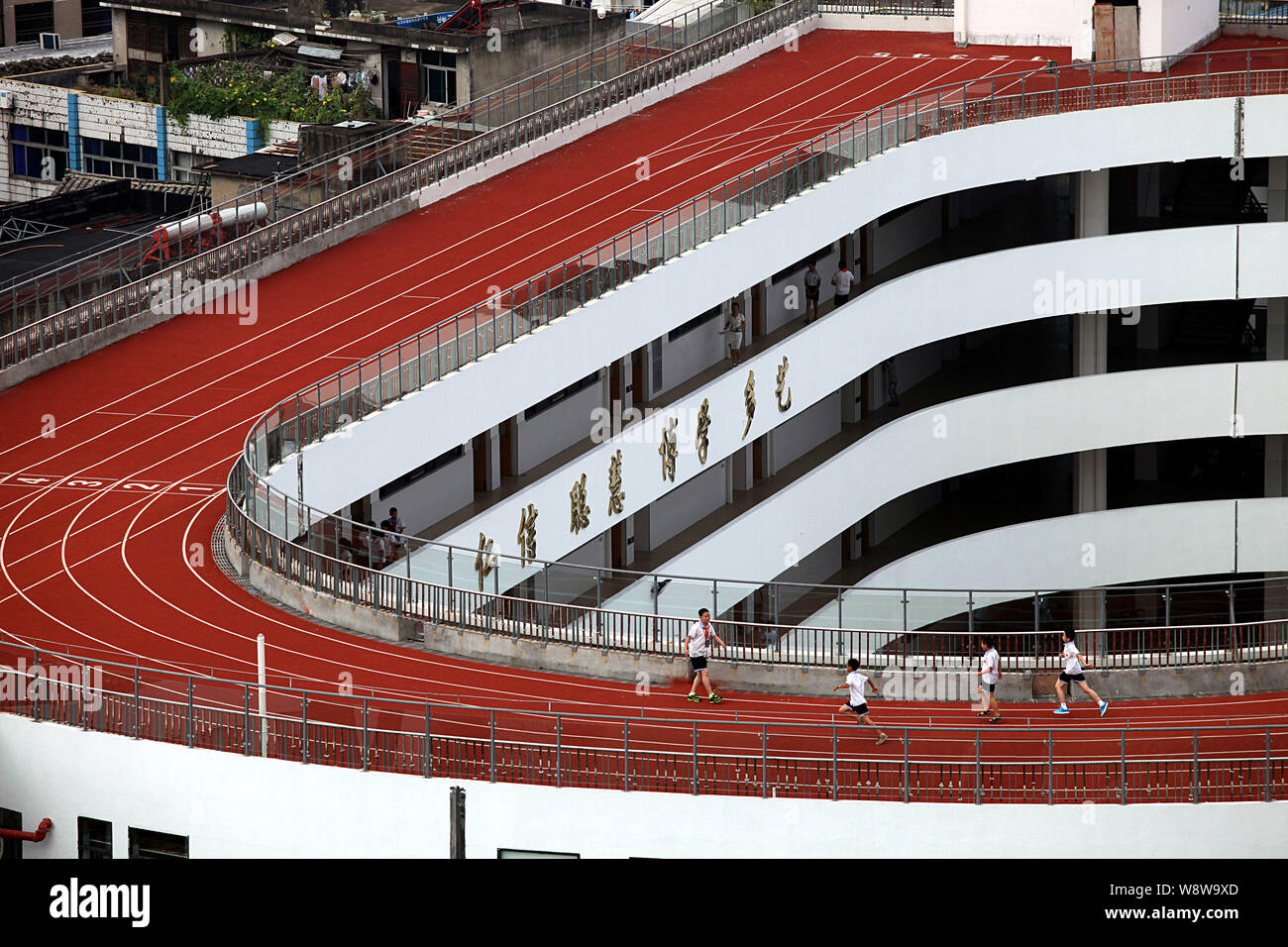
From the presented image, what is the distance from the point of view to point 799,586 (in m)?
32.1

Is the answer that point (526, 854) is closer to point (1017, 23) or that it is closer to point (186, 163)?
point (1017, 23)

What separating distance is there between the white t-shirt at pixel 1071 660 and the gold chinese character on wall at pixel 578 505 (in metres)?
11.3

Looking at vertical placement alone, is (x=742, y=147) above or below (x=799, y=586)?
above

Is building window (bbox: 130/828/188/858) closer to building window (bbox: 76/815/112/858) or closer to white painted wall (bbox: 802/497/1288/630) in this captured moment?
building window (bbox: 76/815/112/858)

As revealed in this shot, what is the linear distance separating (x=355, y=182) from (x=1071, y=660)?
65.5 ft

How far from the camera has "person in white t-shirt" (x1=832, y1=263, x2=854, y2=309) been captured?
45.2 metres

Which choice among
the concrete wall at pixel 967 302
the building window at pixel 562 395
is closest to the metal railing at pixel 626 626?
the building window at pixel 562 395

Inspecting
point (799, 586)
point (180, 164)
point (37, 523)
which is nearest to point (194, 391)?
point (37, 523)

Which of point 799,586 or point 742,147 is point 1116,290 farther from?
point 799,586

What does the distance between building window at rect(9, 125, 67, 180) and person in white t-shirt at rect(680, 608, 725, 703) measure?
35.8 meters

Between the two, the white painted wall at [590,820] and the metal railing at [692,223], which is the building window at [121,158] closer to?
the metal railing at [692,223]

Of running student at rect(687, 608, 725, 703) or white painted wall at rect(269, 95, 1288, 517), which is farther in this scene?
white painted wall at rect(269, 95, 1288, 517)

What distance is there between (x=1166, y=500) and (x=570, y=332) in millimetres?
16403

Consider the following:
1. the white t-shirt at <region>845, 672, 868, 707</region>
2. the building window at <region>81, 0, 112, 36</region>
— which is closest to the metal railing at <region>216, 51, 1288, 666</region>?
the white t-shirt at <region>845, 672, 868, 707</region>
